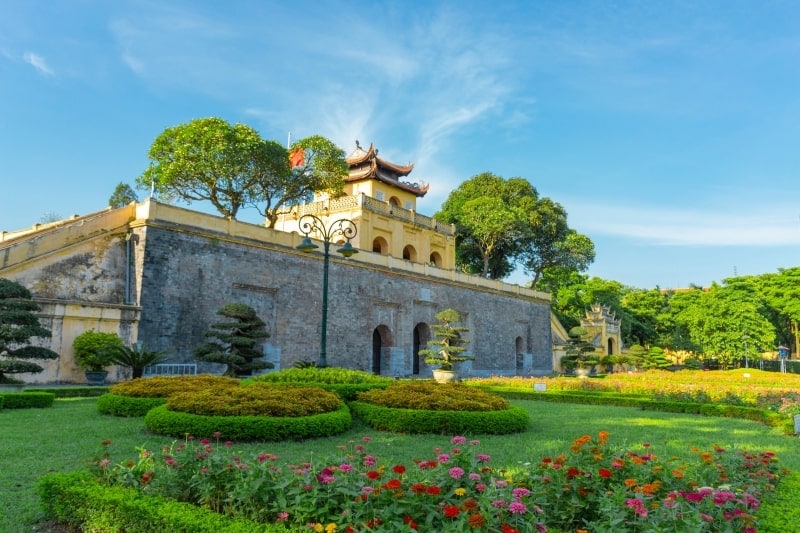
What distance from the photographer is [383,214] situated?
1324 inches

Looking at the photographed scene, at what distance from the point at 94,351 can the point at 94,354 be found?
0.32ft

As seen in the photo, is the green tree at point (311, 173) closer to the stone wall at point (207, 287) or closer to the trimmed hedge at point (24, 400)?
the stone wall at point (207, 287)

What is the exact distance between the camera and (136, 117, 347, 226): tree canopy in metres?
24.0

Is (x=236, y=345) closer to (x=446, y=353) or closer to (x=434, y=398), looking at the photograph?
(x=446, y=353)

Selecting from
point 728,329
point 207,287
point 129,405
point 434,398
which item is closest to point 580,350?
point 728,329

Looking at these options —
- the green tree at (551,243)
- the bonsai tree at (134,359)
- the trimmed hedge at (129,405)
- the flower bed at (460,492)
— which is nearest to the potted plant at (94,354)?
the bonsai tree at (134,359)

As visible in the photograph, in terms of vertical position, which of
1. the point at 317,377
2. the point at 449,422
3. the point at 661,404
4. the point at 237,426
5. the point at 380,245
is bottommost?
the point at 661,404

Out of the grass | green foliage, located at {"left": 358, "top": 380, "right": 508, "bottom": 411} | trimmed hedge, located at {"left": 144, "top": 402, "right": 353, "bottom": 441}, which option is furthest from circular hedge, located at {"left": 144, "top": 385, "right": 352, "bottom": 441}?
green foliage, located at {"left": 358, "top": 380, "right": 508, "bottom": 411}

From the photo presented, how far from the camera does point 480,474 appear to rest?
439 cm

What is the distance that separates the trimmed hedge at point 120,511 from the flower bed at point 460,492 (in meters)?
0.09

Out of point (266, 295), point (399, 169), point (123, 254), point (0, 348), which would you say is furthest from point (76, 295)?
point (399, 169)

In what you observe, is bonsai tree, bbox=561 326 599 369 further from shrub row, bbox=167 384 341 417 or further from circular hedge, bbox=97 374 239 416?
shrub row, bbox=167 384 341 417

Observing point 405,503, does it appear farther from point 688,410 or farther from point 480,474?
point 688,410

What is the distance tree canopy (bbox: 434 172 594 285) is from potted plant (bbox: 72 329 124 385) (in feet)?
88.8
